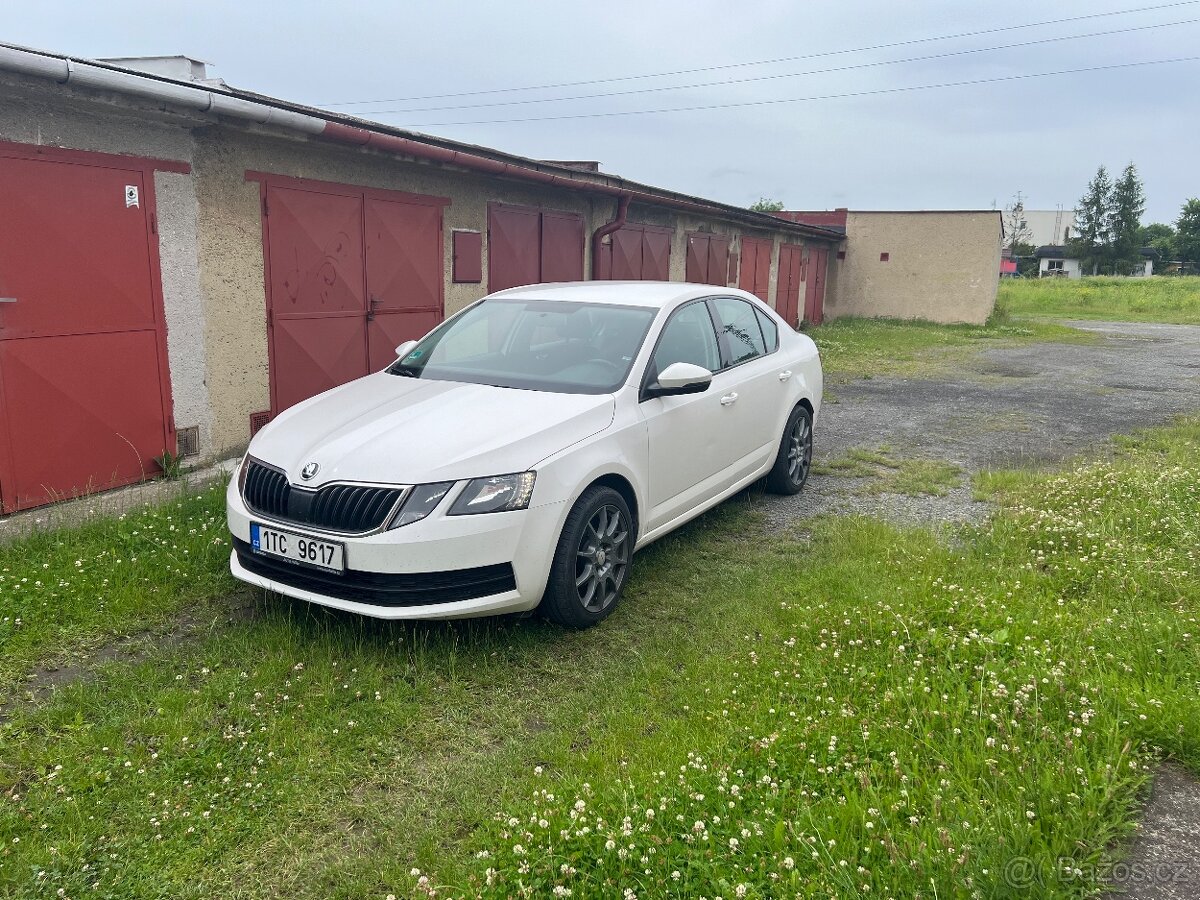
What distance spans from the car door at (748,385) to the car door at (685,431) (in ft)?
0.34

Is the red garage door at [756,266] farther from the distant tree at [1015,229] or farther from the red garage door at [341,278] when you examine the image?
the distant tree at [1015,229]

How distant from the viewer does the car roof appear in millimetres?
5289

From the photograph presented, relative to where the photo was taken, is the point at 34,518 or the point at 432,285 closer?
the point at 34,518

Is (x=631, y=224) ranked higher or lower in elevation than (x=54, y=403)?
higher

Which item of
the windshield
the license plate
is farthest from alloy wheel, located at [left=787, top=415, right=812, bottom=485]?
the license plate

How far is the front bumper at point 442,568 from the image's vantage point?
362 centimetres

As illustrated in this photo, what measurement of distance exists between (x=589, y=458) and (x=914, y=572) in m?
2.00

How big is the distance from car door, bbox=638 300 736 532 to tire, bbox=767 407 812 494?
106 cm

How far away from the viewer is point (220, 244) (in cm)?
681

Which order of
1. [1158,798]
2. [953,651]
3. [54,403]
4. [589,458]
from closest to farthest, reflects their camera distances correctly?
[1158,798] < [953,651] < [589,458] < [54,403]

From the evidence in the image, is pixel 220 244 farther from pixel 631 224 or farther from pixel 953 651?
pixel 631 224

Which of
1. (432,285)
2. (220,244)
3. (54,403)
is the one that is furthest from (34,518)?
(432,285)

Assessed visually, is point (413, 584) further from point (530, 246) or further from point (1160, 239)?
point (1160, 239)

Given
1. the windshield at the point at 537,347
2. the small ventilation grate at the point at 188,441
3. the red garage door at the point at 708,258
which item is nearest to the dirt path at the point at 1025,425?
the windshield at the point at 537,347
